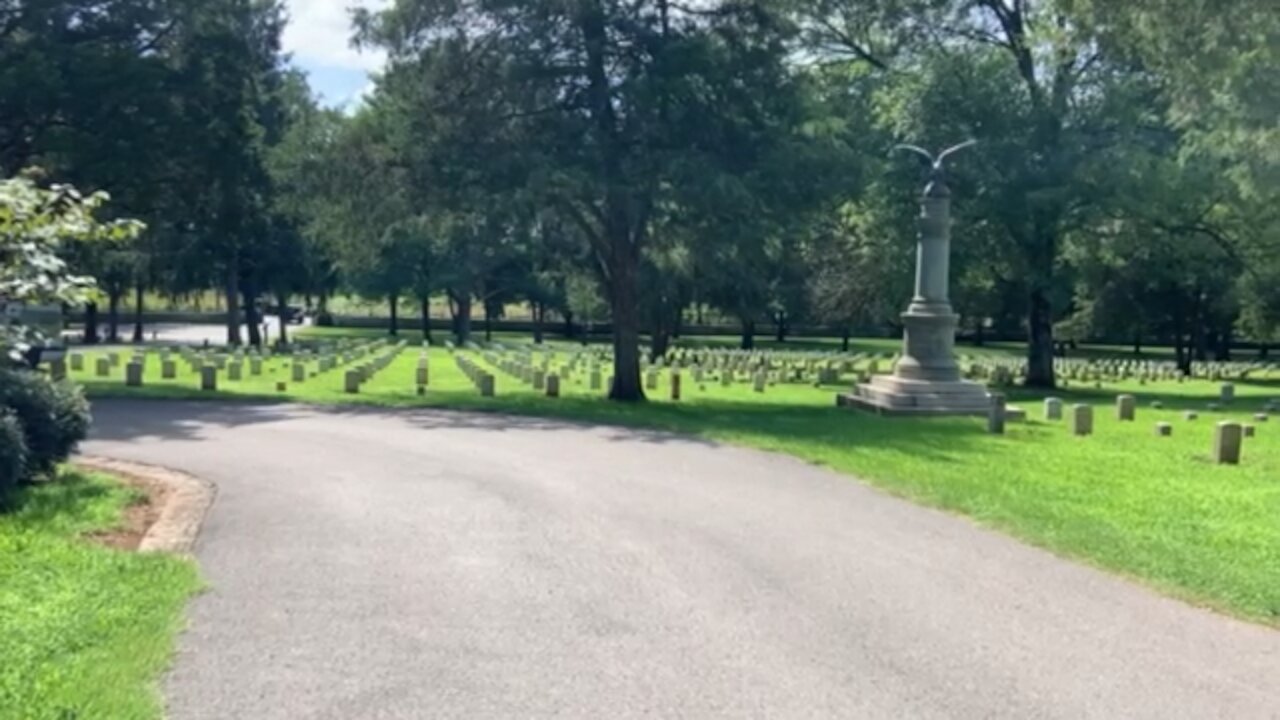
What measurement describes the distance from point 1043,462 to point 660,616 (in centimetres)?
887

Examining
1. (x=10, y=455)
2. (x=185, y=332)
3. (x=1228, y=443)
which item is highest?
(x=10, y=455)

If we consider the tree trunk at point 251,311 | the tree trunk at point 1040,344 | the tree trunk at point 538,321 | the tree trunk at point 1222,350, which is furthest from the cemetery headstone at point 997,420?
the tree trunk at point 538,321

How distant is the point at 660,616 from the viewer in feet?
21.7

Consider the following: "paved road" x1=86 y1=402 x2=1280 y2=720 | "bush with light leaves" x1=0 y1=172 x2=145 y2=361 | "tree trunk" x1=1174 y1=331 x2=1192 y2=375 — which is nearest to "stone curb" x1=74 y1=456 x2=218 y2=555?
"paved road" x1=86 y1=402 x2=1280 y2=720

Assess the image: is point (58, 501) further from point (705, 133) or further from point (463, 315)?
point (463, 315)

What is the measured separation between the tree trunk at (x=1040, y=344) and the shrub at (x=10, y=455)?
2653 cm

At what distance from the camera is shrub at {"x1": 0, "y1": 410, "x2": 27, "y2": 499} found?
9562mm

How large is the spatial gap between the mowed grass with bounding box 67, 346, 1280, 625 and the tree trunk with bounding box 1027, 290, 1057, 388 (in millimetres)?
3744

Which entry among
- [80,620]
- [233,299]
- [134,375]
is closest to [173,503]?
[80,620]

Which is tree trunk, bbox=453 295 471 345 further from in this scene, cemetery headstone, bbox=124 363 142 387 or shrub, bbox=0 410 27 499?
shrub, bbox=0 410 27 499

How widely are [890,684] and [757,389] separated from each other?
23466mm

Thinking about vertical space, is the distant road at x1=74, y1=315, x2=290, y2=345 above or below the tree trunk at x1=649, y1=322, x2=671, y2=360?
below

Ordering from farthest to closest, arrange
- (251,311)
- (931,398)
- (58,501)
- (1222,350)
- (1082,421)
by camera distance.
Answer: (1222,350), (251,311), (931,398), (1082,421), (58,501)

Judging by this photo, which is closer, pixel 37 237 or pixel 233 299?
pixel 37 237
